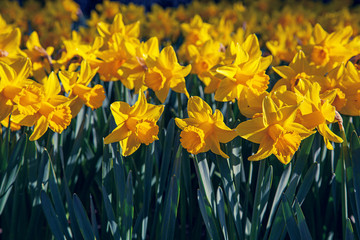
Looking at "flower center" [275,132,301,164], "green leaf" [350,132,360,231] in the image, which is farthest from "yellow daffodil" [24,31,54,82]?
"green leaf" [350,132,360,231]

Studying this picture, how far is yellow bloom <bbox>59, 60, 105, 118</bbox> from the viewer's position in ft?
4.52

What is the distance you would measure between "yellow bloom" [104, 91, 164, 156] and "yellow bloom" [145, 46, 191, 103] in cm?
20

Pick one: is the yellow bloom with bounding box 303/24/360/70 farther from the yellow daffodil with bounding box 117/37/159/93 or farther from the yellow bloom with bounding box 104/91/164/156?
the yellow bloom with bounding box 104/91/164/156

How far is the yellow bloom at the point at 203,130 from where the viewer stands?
3.83ft

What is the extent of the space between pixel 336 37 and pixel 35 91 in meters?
1.28

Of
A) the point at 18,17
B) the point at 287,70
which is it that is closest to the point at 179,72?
the point at 287,70

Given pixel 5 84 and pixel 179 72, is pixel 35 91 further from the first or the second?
pixel 179 72

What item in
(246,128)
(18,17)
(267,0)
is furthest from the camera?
(267,0)

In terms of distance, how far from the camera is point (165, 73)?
1479 mm

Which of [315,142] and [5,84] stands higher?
[5,84]

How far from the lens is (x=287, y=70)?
4.83 feet

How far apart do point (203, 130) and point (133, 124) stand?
23 centimetres

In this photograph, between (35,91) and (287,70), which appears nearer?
(35,91)

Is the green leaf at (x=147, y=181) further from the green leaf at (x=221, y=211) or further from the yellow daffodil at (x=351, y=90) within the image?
the yellow daffodil at (x=351, y=90)
